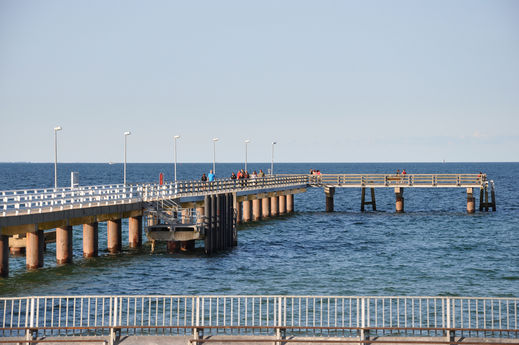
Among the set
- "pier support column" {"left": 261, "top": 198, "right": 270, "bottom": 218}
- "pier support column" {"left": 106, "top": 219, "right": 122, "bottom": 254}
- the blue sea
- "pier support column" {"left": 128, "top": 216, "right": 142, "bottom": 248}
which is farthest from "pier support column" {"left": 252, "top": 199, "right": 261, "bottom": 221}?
"pier support column" {"left": 106, "top": 219, "right": 122, "bottom": 254}

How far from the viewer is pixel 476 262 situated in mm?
45438

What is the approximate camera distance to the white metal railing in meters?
36.3

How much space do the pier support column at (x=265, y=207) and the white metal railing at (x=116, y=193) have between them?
2014mm

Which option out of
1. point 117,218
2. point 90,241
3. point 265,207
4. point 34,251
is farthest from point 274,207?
point 34,251

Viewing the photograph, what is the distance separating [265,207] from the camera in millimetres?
72000

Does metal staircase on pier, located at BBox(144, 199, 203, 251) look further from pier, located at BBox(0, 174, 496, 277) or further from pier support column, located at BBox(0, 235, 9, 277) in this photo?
pier support column, located at BBox(0, 235, 9, 277)

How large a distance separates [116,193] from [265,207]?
2942 cm

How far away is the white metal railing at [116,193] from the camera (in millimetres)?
36344

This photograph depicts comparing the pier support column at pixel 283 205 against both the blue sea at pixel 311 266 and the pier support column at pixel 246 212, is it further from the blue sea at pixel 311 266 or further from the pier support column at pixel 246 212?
the blue sea at pixel 311 266

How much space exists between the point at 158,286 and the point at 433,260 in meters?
18.4

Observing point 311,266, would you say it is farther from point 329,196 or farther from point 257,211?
point 329,196

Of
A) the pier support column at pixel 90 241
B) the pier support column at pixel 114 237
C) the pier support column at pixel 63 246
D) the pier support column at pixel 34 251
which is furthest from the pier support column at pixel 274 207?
the pier support column at pixel 34 251

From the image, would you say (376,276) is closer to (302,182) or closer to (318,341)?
(318,341)

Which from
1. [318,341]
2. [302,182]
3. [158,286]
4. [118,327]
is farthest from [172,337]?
[302,182]
